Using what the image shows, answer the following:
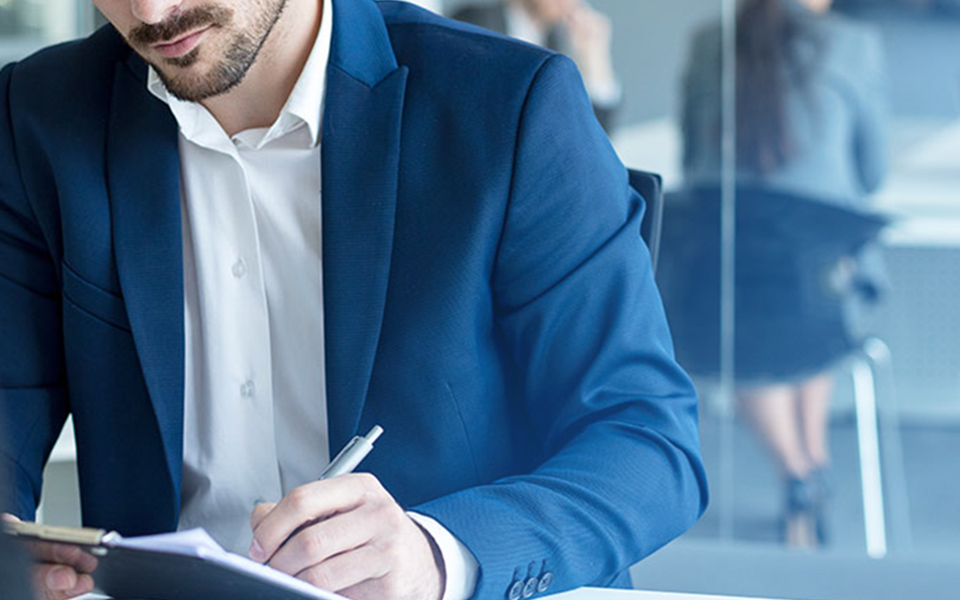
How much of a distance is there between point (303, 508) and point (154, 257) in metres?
0.45

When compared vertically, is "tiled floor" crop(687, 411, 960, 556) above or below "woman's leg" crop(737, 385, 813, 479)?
below

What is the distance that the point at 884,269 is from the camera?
10.1ft

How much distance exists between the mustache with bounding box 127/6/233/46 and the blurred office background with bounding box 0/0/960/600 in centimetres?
197

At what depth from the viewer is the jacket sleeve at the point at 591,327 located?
1.14 m

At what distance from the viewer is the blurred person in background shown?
3062mm

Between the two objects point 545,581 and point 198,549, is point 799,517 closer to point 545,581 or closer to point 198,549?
point 545,581

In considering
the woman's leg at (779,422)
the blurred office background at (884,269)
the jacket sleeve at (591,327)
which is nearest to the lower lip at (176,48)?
the jacket sleeve at (591,327)

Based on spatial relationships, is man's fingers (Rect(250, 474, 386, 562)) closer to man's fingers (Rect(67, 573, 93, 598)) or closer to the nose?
man's fingers (Rect(67, 573, 93, 598))

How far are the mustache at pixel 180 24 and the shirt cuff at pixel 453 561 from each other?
54 cm

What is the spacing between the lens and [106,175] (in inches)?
50.5

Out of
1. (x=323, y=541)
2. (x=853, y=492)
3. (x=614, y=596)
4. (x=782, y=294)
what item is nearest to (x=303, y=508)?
(x=323, y=541)

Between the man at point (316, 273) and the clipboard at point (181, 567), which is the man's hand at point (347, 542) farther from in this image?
the man at point (316, 273)

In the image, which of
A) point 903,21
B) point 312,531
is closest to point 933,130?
point 903,21

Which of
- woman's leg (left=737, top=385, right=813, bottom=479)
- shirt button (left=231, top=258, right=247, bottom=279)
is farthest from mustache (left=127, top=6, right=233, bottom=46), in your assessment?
woman's leg (left=737, top=385, right=813, bottom=479)
